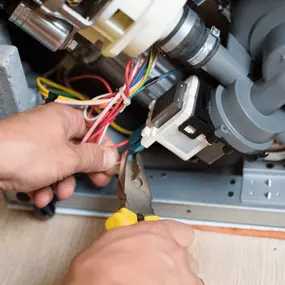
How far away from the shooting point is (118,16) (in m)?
0.65

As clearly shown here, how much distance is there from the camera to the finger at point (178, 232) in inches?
26.1

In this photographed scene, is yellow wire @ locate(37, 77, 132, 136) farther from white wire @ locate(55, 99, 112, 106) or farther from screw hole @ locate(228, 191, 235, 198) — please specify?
screw hole @ locate(228, 191, 235, 198)

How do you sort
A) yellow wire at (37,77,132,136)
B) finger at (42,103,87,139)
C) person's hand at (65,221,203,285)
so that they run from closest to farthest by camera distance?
person's hand at (65,221,203,285) < finger at (42,103,87,139) < yellow wire at (37,77,132,136)

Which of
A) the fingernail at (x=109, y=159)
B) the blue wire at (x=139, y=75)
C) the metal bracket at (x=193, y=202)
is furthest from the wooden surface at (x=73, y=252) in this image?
the blue wire at (x=139, y=75)

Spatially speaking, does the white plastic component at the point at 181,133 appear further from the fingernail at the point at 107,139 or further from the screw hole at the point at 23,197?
the screw hole at the point at 23,197

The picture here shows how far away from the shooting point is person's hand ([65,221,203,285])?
0.58 m

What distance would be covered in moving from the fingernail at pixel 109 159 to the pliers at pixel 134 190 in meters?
0.01

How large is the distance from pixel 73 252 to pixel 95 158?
177 mm

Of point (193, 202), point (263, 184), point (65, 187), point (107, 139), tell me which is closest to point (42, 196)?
point (65, 187)

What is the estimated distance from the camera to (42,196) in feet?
2.58

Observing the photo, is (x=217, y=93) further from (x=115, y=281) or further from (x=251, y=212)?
(x=115, y=281)

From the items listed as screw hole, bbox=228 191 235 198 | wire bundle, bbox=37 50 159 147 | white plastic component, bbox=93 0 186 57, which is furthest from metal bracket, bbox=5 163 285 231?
white plastic component, bbox=93 0 186 57

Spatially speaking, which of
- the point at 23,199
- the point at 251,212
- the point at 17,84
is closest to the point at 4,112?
the point at 17,84

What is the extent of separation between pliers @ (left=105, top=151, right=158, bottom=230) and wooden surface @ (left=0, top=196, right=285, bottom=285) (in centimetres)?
12
